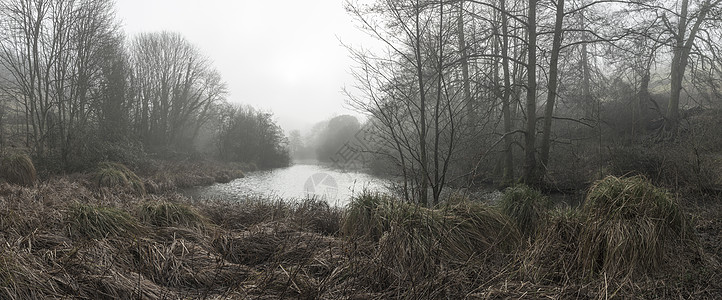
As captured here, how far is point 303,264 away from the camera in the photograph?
10.2 feet

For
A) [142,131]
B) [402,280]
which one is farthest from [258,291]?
[142,131]

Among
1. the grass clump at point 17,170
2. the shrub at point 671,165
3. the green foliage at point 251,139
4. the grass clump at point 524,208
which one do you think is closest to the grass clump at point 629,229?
the grass clump at point 524,208

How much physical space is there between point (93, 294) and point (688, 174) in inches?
327

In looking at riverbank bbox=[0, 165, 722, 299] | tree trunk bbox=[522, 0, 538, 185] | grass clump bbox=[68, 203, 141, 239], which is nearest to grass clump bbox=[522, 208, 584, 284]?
riverbank bbox=[0, 165, 722, 299]

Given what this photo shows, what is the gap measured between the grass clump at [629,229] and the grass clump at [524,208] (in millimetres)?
1042

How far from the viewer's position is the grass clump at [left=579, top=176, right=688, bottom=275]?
2.93 metres

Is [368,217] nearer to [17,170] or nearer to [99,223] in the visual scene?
[99,223]

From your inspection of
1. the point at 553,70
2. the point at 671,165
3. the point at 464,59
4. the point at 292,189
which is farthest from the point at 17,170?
the point at 671,165

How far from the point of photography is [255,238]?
4.10 m

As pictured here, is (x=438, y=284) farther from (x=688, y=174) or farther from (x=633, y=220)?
(x=688, y=174)

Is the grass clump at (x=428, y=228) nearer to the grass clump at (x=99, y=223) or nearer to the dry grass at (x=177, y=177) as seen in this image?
the grass clump at (x=99, y=223)

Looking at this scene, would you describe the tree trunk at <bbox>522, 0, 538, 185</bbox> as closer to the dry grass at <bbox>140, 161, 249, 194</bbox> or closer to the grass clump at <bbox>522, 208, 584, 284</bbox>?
the grass clump at <bbox>522, 208, 584, 284</bbox>

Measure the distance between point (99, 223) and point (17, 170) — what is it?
25.3 ft

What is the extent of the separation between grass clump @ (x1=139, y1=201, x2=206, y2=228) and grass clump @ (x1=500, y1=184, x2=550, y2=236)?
4024 mm
